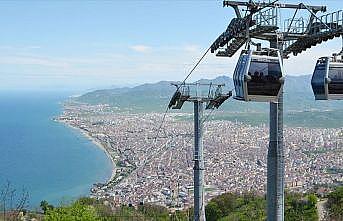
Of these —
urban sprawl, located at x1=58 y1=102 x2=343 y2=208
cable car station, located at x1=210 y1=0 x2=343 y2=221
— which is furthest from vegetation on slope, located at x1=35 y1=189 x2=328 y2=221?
cable car station, located at x1=210 y1=0 x2=343 y2=221

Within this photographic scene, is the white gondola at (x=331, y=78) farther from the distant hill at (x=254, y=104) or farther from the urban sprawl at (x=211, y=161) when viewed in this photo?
the distant hill at (x=254, y=104)

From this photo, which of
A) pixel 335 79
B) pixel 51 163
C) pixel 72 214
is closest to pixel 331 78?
pixel 335 79

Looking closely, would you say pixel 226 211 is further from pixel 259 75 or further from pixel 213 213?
pixel 259 75

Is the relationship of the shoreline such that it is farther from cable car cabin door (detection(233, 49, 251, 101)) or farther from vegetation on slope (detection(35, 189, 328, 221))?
cable car cabin door (detection(233, 49, 251, 101))

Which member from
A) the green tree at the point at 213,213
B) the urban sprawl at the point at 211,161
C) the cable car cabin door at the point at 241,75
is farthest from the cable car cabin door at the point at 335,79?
the urban sprawl at the point at 211,161

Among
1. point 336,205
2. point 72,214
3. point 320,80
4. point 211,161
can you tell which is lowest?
point 211,161

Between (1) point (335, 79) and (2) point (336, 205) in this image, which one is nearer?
(1) point (335, 79)

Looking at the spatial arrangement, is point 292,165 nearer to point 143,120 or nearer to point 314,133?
point 314,133
